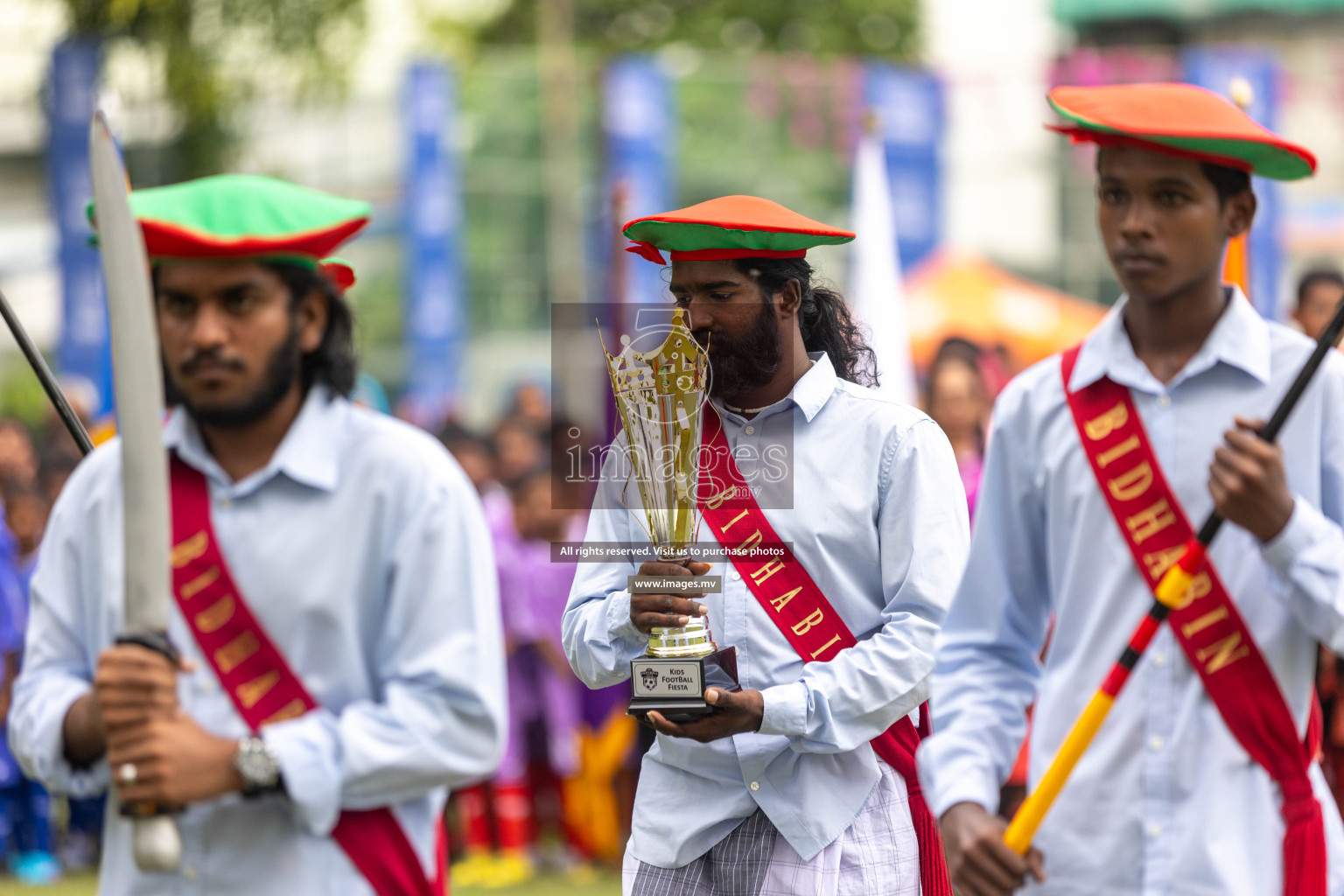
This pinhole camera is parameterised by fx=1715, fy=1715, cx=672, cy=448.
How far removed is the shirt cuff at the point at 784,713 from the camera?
3.34 meters

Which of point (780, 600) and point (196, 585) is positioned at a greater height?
point (196, 585)

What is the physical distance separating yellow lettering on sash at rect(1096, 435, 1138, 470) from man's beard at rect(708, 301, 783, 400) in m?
0.93

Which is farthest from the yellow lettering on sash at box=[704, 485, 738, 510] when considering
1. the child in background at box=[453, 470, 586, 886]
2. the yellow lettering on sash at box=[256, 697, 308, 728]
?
the child in background at box=[453, 470, 586, 886]

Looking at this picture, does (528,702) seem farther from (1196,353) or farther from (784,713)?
(1196,353)

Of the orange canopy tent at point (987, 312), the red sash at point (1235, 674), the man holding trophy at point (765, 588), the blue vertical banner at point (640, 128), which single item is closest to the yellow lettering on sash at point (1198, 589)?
the red sash at point (1235, 674)

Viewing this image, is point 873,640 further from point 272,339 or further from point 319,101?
point 319,101

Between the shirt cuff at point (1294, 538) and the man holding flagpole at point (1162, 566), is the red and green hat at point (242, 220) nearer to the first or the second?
the man holding flagpole at point (1162, 566)

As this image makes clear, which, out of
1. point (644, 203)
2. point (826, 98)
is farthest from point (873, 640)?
point (826, 98)

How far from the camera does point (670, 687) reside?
330cm

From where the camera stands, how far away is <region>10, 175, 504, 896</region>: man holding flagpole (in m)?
2.73

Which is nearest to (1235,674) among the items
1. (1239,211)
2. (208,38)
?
(1239,211)

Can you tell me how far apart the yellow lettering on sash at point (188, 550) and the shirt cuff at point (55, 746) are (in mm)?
259

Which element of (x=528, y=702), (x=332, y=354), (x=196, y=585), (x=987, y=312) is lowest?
(x=528, y=702)

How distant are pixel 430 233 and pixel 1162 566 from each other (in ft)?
55.9
